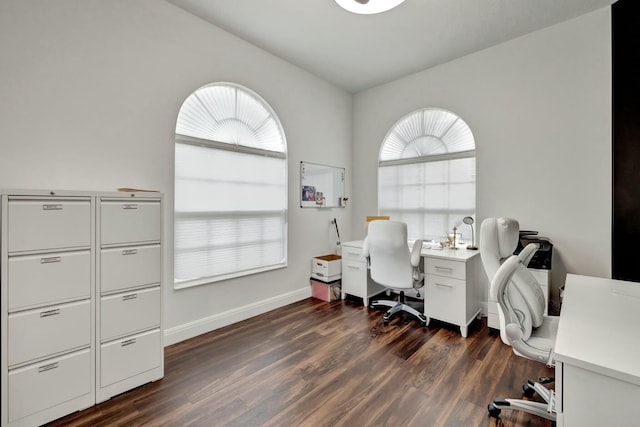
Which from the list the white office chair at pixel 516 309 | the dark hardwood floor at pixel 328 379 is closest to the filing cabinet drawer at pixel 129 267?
the dark hardwood floor at pixel 328 379

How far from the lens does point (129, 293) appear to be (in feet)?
6.13

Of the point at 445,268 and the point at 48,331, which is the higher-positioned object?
the point at 445,268

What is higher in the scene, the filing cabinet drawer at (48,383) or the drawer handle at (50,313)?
the drawer handle at (50,313)

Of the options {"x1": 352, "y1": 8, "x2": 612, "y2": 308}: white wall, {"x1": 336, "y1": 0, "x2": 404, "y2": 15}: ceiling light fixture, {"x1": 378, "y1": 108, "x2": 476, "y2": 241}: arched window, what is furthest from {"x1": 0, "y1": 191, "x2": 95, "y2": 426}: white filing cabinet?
{"x1": 352, "y1": 8, "x2": 612, "y2": 308}: white wall

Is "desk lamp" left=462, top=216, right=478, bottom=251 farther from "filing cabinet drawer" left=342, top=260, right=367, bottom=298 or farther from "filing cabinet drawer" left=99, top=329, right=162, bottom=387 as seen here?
"filing cabinet drawer" left=99, top=329, right=162, bottom=387

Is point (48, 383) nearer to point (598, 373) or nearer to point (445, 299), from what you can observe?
point (598, 373)

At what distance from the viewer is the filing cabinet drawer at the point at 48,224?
4.88ft

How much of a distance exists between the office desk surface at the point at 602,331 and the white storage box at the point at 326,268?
7.70 feet

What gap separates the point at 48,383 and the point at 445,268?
122 inches

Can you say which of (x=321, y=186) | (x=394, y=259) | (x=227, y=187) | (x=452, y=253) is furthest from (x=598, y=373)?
(x=321, y=186)

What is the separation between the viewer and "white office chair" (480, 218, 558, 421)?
4.63 feet

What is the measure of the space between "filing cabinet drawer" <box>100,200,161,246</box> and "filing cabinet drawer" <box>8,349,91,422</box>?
714mm

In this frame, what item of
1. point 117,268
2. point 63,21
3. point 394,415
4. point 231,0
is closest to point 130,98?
point 63,21

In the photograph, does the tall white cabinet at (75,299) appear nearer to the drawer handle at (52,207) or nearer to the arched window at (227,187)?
the drawer handle at (52,207)
